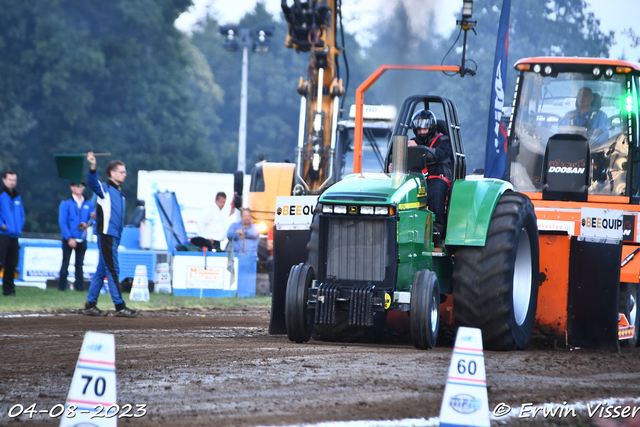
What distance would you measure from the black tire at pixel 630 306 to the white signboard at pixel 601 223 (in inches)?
33.6

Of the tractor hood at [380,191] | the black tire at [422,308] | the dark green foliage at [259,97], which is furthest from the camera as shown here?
the dark green foliage at [259,97]

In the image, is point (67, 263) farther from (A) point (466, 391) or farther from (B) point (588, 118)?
(A) point (466, 391)

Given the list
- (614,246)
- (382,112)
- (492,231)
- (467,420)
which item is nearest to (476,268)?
(492,231)

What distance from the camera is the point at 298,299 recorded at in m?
7.57

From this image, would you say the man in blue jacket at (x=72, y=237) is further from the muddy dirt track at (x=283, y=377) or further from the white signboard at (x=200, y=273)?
the muddy dirt track at (x=283, y=377)

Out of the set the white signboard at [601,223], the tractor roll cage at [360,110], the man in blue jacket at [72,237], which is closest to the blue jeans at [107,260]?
the tractor roll cage at [360,110]

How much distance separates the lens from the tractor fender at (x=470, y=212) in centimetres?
782

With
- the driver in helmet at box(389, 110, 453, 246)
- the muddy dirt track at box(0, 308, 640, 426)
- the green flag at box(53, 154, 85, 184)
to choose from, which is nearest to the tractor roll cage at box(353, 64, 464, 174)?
the driver in helmet at box(389, 110, 453, 246)

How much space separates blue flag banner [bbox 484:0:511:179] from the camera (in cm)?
1240

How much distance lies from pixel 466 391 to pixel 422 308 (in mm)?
3240

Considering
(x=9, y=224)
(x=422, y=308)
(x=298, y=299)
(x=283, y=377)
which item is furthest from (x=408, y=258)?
(x=9, y=224)

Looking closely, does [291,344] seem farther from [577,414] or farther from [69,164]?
[69,164]

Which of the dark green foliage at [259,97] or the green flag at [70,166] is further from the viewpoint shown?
the dark green foliage at [259,97]

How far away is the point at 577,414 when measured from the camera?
16.3ft
